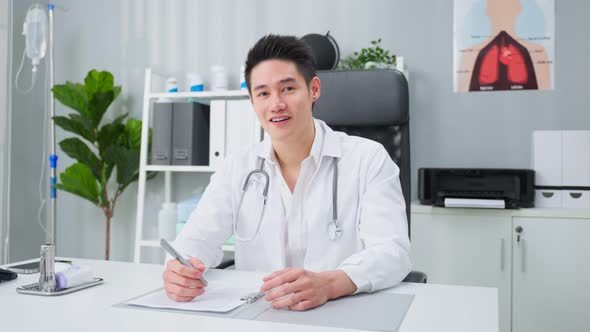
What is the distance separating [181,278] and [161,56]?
2.40 m

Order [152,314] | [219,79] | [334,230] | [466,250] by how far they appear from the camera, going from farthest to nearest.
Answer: [219,79] < [466,250] < [334,230] < [152,314]

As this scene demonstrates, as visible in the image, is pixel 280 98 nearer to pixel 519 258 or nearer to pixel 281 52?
pixel 281 52

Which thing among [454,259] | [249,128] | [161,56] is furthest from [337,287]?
[161,56]

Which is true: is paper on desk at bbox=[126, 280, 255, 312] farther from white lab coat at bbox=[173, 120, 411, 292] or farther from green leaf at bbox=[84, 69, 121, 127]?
green leaf at bbox=[84, 69, 121, 127]

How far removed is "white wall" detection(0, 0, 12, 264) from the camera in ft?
10.4

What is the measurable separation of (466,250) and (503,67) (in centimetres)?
98

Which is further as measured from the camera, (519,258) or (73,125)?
(73,125)

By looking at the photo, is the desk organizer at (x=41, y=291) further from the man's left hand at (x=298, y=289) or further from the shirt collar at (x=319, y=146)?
the shirt collar at (x=319, y=146)

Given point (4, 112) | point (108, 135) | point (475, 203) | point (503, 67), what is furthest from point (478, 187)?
point (4, 112)

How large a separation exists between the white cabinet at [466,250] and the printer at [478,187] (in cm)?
7

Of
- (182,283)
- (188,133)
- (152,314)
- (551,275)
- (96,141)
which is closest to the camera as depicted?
(152,314)

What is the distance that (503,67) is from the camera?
8.81 ft

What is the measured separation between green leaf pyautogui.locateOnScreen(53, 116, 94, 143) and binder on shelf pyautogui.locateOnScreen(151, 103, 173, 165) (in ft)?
1.39

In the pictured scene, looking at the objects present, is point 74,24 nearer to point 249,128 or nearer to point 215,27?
point 215,27
